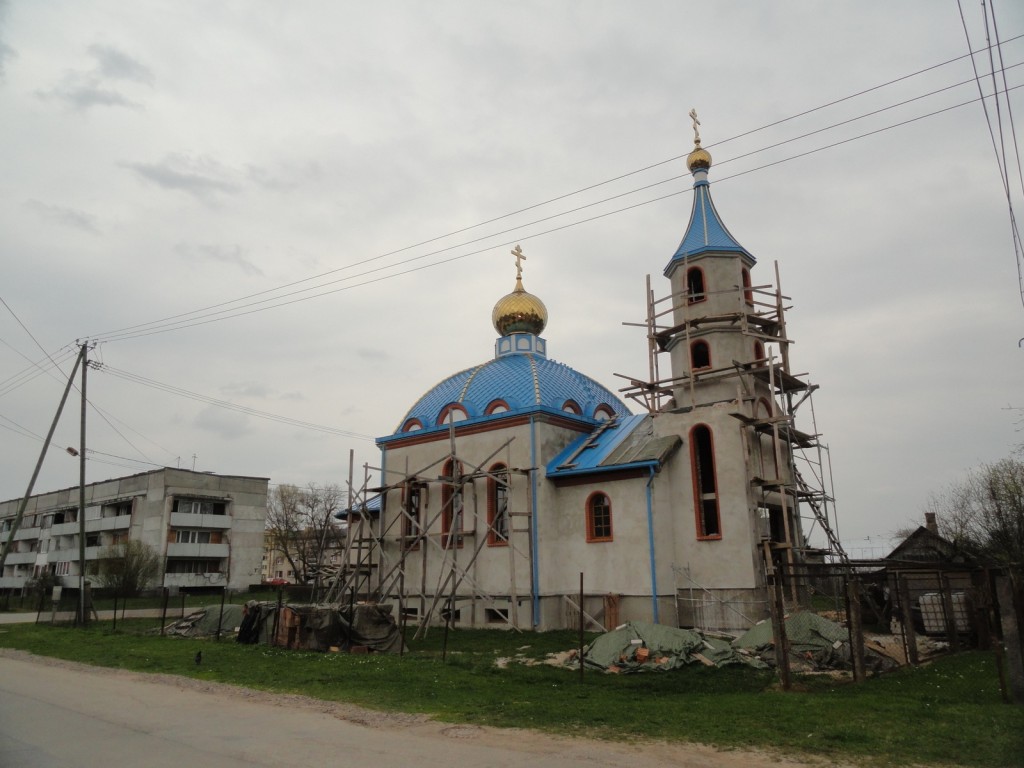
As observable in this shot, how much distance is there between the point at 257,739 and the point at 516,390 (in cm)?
1556

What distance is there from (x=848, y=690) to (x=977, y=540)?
2309 centimetres

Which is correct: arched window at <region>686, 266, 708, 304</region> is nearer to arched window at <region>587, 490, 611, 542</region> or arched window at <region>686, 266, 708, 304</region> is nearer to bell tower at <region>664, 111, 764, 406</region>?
bell tower at <region>664, 111, 764, 406</region>

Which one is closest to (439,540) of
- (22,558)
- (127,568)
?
(127,568)

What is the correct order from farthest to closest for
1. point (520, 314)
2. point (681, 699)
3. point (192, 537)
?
point (192, 537) < point (520, 314) < point (681, 699)

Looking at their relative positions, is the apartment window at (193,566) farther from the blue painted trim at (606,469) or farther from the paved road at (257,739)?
the paved road at (257,739)

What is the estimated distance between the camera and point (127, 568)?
37.3 metres

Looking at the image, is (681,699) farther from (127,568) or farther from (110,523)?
(110,523)

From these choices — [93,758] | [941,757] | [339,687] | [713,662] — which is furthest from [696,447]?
[93,758]

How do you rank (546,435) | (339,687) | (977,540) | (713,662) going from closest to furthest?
1. (339,687)
2. (713,662)
3. (546,435)
4. (977,540)

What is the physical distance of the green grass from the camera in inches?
315

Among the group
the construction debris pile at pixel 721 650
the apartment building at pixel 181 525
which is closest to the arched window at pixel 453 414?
the construction debris pile at pixel 721 650

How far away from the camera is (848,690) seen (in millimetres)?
Answer: 10992

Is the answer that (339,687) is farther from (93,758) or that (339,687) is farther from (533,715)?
(93,758)

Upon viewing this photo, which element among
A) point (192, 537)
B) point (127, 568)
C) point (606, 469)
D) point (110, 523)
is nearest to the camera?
point (606, 469)
